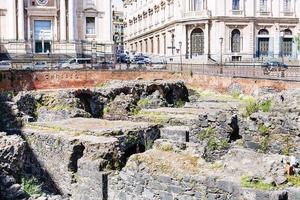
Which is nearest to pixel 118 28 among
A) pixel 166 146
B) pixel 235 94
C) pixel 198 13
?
pixel 198 13

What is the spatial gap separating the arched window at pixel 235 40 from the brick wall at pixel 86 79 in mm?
20982

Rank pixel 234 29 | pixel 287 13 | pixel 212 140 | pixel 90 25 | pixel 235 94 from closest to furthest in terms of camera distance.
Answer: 1. pixel 212 140
2. pixel 235 94
3. pixel 90 25
4. pixel 234 29
5. pixel 287 13

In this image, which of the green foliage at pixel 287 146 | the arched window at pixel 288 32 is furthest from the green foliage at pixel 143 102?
the arched window at pixel 288 32

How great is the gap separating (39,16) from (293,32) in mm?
30182

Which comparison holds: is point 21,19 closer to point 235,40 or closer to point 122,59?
point 122,59

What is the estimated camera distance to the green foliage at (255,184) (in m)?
8.73

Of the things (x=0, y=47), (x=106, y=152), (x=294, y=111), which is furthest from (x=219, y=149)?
(x=0, y=47)

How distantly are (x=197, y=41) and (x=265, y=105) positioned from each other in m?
43.7

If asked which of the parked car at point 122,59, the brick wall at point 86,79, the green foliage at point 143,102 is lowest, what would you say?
the green foliage at point 143,102

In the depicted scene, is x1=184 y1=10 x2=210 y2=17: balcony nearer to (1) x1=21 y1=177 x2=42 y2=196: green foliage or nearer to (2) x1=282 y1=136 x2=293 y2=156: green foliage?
(2) x1=282 y1=136 x2=293 y2=156: green foliage

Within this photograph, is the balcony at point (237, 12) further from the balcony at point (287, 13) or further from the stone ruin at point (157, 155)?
the stone ruin at point (157, 155)

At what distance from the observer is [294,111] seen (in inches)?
607

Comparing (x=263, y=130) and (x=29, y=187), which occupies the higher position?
(x=263, y=130)

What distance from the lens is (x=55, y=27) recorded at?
165ft
